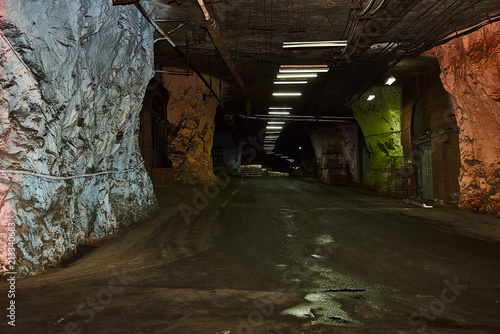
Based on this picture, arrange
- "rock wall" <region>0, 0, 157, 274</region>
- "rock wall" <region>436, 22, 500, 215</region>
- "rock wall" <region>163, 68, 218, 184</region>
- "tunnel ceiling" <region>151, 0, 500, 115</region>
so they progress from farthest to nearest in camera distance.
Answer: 1. "rock wall" <region>163, 68, 218, 184</region>
2. "rock wall" <region>436, 22, 500, 215</region>
3. "tunnel ceiling" <region>151, 0, 500, 115</region>
4. "rock wall" <region>0, 0, 157, 274</region>

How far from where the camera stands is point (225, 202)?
1424 centimetres

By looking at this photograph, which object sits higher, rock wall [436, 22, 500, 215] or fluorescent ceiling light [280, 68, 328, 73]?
fluorescent ceiling light [280, 68, 328, 73]

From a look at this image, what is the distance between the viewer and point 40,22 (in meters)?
6.04

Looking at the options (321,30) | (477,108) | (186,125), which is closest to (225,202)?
(321,30)

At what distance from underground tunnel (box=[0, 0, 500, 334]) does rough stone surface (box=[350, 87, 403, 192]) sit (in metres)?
2.73

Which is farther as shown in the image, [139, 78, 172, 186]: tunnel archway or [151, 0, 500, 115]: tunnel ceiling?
[139, 78, 172, 186]: tunnel archway

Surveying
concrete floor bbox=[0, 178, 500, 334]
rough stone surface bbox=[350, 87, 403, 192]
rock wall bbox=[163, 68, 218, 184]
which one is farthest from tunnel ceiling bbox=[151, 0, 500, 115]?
concrete floor bbox=[0, 178, 500, 334]

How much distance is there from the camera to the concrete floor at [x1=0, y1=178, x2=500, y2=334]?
379cm

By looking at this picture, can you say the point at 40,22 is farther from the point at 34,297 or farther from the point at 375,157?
the point at 375,157

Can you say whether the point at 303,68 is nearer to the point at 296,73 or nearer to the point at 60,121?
the point at 296,73

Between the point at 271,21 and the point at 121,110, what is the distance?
17.5 ft

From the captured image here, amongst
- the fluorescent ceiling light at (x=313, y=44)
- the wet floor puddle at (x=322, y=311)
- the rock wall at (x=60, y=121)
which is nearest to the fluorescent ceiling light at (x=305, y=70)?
the fluorescent ceiling light at (x=313, y=44)

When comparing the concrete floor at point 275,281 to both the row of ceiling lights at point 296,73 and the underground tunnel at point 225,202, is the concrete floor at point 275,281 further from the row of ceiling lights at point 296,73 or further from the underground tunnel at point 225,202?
the row of ceiling lights at point 296,73

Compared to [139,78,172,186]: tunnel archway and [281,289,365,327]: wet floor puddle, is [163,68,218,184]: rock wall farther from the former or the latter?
[281,289,365,327]: wet floor puddle
